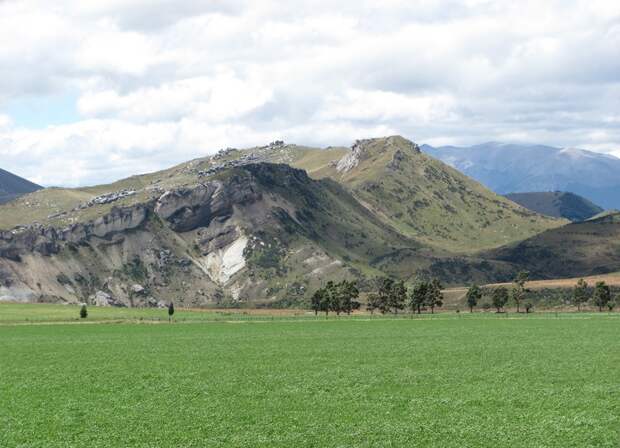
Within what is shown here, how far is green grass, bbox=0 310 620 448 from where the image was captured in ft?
129

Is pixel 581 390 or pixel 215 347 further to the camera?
pixel 215 347

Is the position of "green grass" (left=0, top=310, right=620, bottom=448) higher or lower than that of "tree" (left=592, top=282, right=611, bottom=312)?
lower

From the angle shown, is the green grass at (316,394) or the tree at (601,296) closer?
the green grass at (316,394)

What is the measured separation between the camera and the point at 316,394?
2015 inches

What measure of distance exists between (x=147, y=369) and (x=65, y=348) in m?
29.7

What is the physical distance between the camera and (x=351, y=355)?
3041 inches

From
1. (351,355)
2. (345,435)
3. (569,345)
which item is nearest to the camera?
(345,435)

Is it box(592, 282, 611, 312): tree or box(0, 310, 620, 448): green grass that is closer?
box(0, 310, 620, 448): green grass

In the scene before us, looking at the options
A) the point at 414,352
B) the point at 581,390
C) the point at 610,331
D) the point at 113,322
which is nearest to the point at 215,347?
the point at 414,352

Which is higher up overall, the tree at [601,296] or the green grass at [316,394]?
the tree at [601,296]

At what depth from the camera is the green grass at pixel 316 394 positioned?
39.3 m

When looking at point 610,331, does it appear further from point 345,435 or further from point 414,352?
point 345,435

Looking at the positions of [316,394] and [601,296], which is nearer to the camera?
[316,394]

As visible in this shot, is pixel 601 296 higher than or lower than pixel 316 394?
higher
